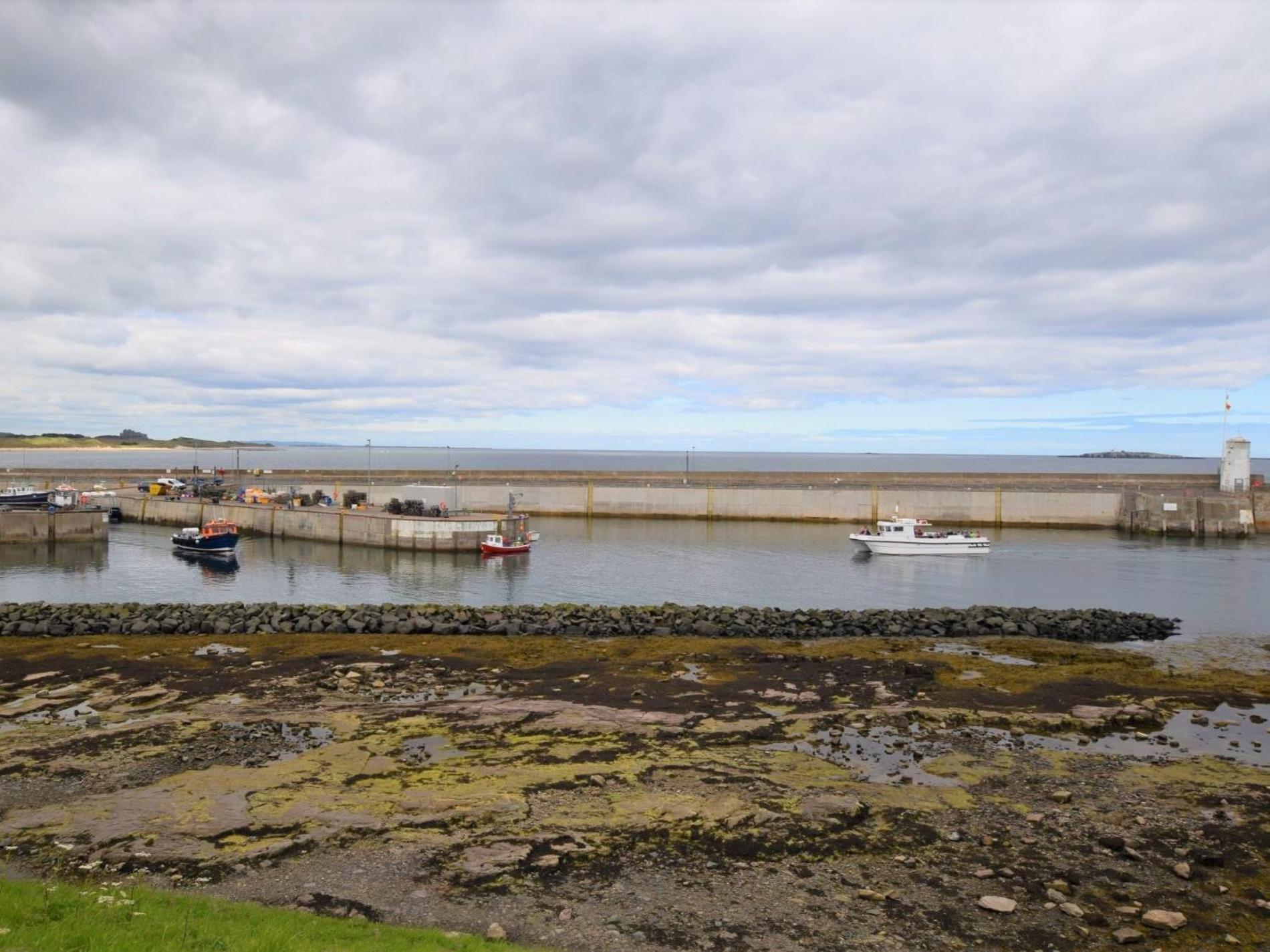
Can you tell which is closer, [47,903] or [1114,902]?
[47,903]

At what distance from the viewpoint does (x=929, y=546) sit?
65938mm

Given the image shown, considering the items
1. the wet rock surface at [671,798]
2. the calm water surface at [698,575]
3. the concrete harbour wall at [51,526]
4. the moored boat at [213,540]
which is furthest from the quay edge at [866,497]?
the wet rock surface at [671,798]

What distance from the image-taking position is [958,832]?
47.2 ft

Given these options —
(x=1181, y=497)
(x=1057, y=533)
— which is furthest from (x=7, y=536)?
(x=1181, y=497)

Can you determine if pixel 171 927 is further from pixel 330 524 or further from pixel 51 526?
pixel 51 526

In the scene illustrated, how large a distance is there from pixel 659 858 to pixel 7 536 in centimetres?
7493

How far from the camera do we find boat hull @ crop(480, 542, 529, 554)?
6294 centimetres

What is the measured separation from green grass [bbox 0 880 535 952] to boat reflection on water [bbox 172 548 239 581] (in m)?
47.2

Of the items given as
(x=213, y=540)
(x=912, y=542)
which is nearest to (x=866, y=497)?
(x=912, y=542)

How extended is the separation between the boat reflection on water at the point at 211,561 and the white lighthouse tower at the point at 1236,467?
9354 centimetres

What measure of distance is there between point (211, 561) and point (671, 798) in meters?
56.0

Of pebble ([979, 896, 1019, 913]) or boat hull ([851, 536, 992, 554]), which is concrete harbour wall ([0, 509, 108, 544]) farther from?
pebble ([979, 896, 1019, 913])

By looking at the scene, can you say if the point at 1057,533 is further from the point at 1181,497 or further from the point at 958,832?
the point at 958,832

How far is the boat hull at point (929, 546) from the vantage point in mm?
65625
